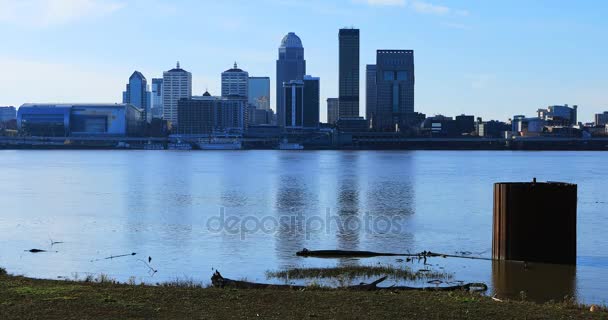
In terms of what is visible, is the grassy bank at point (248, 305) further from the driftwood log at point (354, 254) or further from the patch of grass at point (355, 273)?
the driftwood log at point (354, 254)

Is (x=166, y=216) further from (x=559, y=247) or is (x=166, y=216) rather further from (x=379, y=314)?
(x=379, y=314)

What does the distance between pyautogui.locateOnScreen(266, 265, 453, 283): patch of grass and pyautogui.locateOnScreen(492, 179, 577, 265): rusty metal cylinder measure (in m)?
2.16

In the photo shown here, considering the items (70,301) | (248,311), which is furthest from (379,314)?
(70,301)

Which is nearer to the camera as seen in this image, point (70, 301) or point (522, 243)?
point (70, 301)

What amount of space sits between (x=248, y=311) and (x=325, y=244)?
17.6 m

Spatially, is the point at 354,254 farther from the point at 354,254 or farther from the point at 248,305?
the point at 248,305

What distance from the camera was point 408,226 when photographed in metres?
38.7

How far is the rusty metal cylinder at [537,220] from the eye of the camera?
22.7 meters

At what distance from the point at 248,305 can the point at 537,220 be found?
1129 cm

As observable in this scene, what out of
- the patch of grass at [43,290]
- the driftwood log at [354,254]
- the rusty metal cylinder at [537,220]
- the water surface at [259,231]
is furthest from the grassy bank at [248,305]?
the driftwood log at [354,254]

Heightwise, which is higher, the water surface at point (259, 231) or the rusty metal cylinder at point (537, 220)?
the rusty metal cylinder at point (537, 220)
